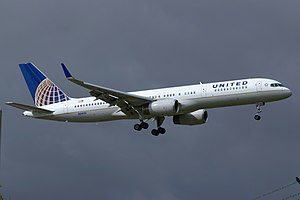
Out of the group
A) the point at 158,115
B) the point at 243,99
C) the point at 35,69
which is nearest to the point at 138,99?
the point at 158,115

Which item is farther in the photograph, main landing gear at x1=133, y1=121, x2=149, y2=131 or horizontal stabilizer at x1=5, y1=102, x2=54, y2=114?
main landing gear at x1=133, y1=121, x2=149, y2=131

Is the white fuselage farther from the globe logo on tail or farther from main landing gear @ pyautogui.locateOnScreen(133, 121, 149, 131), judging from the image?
the globe logo on tail

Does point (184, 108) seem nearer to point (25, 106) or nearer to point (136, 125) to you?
point (136, 125)

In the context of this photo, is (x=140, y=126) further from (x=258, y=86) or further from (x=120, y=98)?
(x=258, y=86)

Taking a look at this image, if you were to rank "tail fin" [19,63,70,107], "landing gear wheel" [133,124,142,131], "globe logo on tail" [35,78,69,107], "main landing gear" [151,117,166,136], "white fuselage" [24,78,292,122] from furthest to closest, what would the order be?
"tail fin" [19,63,70,107]
"globe logo on tail" [35,78,69,107]
"main landing gear" [151,117,166,136]
"landing gear wheel" [133,124,142,131]
"white fuselage" [24,78,292,122]

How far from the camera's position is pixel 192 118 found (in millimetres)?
112688

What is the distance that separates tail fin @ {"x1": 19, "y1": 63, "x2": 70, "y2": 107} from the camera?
115425 millimetres

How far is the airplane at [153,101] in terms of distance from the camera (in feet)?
336

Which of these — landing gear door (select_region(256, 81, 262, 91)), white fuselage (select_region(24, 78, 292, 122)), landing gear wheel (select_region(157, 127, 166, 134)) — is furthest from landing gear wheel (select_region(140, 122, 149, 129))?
landing gear door (select_region(256, 81, 262, 91))

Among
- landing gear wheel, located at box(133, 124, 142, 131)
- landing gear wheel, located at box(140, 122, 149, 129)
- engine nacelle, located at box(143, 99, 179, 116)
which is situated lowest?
landing gear wheel, located at box(133, 124, 142, 131)

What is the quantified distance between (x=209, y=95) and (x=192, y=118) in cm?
1010

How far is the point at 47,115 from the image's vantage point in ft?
369

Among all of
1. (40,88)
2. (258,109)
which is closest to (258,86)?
(258,109)

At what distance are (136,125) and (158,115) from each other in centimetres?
353
